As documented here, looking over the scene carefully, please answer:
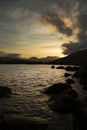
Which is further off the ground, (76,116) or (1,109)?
(76,116)

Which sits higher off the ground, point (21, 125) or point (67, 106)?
point (21, 125)

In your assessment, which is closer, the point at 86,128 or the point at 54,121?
the point at 86,128

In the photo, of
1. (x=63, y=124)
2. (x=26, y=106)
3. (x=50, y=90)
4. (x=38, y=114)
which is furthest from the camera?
(x=50, y=90)

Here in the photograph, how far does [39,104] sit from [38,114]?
468 cm

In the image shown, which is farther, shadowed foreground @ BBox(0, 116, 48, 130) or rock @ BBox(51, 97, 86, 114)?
rock @ BBox(51, 97, 86, 114)

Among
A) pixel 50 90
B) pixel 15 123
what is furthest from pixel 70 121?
pixel 50 90

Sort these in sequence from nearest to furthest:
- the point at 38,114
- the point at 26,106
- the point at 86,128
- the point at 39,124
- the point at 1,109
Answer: the point at 86,128 < the point at 39,124 < the point at 38,114 < the point at 1,109 < the point at 26,106

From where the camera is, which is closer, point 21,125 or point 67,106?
point 21,125

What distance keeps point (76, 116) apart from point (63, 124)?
13.3 feet

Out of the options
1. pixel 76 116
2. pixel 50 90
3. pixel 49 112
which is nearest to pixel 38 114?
pixel 49 112

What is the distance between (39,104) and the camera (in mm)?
26250

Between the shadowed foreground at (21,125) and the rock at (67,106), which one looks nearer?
the shadowed foreground at (21,125)

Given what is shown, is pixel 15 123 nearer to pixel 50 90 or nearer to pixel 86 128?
pixel 86 128

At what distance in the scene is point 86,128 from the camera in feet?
46.9
